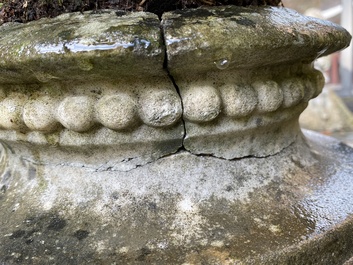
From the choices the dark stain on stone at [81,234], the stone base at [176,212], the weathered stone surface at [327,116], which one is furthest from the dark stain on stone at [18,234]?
the weathered stone surface at [327,116]

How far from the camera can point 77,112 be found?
0.87 metres

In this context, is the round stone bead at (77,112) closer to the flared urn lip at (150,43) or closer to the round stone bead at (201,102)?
the flared urn lip at (150,43)

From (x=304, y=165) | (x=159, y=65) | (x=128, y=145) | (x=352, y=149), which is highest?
(x=159, y=65)

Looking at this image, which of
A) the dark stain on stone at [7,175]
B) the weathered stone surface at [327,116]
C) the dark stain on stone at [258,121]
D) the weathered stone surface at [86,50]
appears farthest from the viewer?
the weathered stone surface at [327,116]

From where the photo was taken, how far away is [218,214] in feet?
2.91

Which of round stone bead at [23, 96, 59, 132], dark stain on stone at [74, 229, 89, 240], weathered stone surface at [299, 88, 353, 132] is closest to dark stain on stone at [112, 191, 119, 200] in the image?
dark stain on stone at [74, 229, 89, 240]

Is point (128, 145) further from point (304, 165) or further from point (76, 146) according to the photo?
point (304, 165)

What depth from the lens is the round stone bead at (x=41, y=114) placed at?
2.96 feet

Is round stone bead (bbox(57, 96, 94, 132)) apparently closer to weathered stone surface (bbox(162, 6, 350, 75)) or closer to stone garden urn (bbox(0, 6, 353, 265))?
stone garden urn (bbox(0, 6, 353, 265))

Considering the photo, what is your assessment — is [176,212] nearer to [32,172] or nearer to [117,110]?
[117,110]

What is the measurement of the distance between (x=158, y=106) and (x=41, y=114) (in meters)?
0.27

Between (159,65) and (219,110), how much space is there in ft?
0.59

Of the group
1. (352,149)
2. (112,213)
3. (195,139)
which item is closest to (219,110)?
(195,139)

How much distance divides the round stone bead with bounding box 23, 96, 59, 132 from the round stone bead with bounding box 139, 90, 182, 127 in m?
0.20
